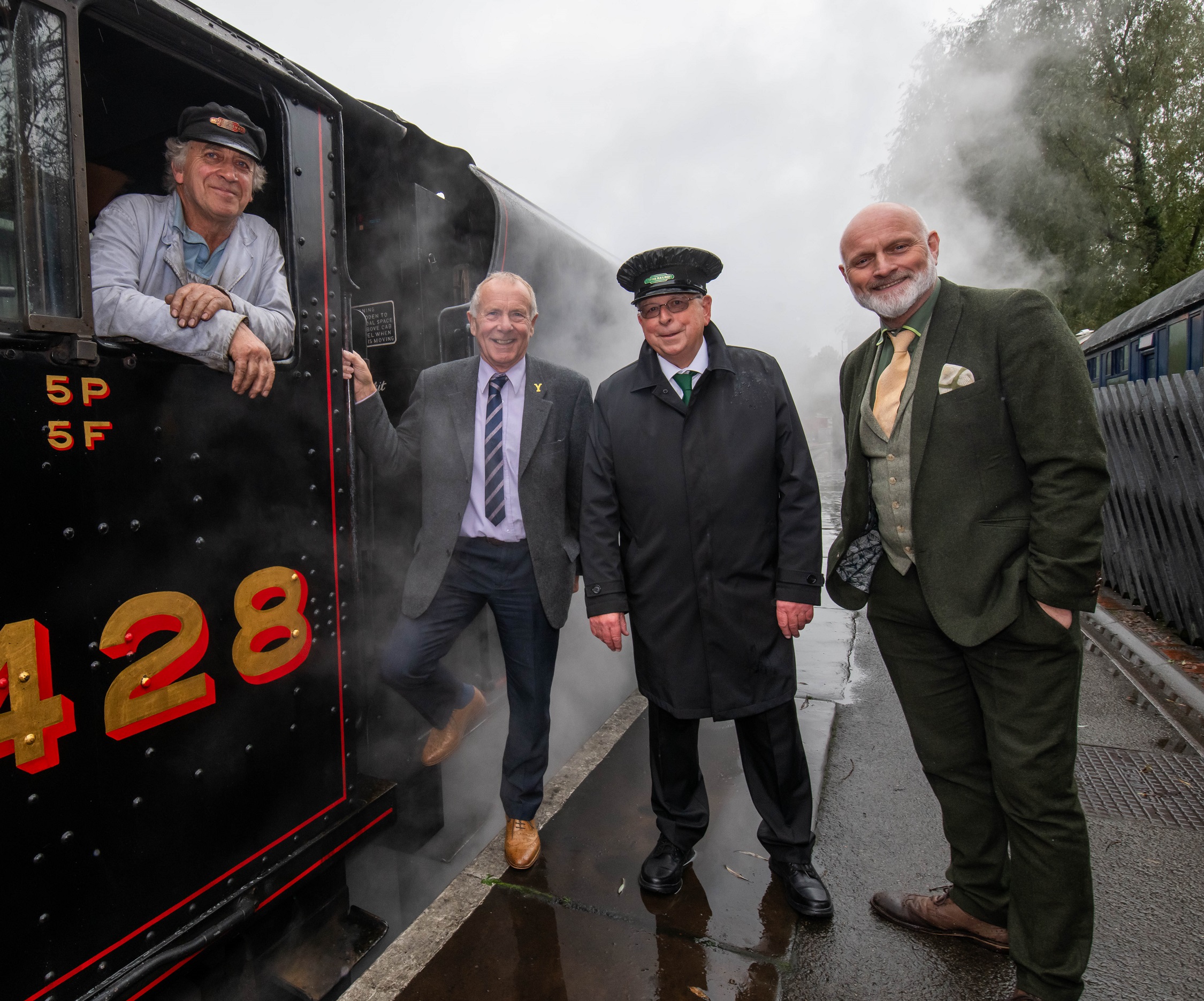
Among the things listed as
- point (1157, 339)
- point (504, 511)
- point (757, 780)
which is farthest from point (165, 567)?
point (1157, 339)

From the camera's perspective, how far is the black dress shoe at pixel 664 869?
222cm

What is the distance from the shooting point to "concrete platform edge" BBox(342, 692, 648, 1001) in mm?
1928

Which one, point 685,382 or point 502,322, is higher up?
point 502,322

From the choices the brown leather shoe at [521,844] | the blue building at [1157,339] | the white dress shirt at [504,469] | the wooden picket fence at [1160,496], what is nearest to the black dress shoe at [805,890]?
the brown leather shoe at [521,844]

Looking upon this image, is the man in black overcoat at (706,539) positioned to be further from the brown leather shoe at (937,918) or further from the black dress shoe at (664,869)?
the brown leather shoe at (937,918)

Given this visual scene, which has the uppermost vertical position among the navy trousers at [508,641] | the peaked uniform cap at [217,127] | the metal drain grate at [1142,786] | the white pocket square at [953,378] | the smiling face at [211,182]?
the peaked uniform cap at [217,127]

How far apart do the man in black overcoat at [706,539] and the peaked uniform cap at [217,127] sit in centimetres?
104

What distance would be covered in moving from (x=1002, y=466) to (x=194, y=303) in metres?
1.88

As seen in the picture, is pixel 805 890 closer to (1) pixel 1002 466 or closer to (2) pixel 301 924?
(1) pixel 1002 466

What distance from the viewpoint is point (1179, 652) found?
4.66 meters

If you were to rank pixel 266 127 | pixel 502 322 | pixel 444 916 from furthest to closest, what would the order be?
pixel 502 322 → pixel 444 916 → pixel 266 127

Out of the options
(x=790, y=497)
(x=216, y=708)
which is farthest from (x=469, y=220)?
(x=216, y=708)

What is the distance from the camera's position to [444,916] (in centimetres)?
219

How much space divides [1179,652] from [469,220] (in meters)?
5.04
